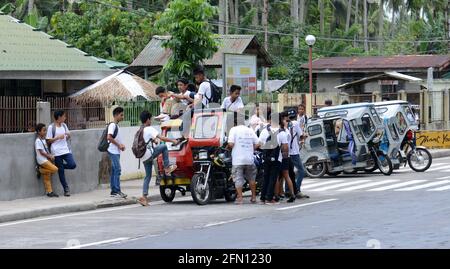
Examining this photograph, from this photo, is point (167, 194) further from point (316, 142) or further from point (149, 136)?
point (316, 142)

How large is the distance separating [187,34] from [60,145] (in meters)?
8.99

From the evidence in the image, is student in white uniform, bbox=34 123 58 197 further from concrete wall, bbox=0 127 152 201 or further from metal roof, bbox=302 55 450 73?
metal roof, bbox=302 55 450 73

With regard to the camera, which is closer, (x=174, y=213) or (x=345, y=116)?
(x=174, y=213)

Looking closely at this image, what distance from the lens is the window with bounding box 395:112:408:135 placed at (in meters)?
28.8

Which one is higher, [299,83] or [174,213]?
[299,83]

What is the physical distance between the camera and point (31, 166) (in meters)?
21.8

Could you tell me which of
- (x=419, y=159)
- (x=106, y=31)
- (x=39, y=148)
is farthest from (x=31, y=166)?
(x=106, y=31)

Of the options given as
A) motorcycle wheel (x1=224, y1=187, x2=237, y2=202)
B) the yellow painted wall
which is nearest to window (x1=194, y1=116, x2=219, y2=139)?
motorcycle wheel (x1=224, y1=187, x2=237, y2=202)

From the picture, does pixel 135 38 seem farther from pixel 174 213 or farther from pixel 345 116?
pixel 174 213

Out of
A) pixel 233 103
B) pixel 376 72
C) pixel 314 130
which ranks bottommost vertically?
pixel 314 130

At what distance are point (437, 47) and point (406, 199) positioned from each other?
61.0 metres

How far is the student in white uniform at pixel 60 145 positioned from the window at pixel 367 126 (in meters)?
8.94

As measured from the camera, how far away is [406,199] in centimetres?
2048
